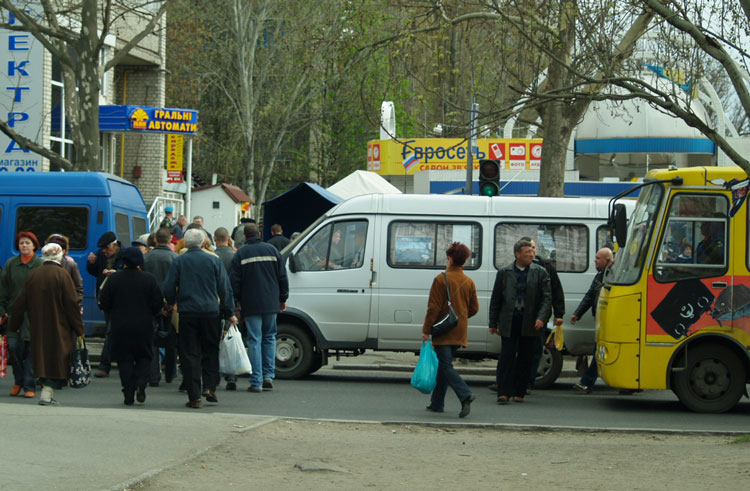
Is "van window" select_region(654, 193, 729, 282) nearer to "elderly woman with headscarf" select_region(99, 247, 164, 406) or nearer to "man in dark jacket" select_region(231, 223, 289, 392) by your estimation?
"man in dark jacket" select_region(231, 223, 289, 392)

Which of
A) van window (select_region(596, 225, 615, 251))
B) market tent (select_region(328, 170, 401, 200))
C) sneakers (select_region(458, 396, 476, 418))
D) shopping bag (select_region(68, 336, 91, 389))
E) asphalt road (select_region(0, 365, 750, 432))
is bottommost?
asphalt road (select_region(0, 365, 750, 432))

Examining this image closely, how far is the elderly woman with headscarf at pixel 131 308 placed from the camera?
1040 cm

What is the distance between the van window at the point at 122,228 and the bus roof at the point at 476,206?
3.80m

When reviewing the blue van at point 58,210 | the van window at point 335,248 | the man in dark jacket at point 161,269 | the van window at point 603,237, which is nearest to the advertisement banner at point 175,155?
the blue van at point 58,210

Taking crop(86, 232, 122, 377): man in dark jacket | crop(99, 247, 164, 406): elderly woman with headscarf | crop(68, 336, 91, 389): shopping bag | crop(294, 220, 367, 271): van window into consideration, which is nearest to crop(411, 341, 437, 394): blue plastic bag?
crop(99, 247, 164, 406): elderly woman with headscarf

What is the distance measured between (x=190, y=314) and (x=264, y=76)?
33.1 metres

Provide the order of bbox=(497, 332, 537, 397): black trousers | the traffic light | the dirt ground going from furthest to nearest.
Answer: the traffic light → bbox=(497, 332, 537, 397): black trousers → the dirt ground

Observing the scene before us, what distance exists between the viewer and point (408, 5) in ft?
56.8

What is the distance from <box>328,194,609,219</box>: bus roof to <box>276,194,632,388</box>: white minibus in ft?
0.04

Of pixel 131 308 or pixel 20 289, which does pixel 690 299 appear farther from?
pixel 20 289

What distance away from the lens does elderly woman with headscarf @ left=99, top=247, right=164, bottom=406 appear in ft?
34.1

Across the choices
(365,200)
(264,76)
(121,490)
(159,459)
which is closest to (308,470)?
(159,459)

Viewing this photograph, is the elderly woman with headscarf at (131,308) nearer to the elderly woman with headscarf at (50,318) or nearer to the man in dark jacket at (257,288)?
the elderly woman with headscarf at (50,318)

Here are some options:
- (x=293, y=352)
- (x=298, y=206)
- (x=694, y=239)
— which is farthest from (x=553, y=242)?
(x=298, y=206)
